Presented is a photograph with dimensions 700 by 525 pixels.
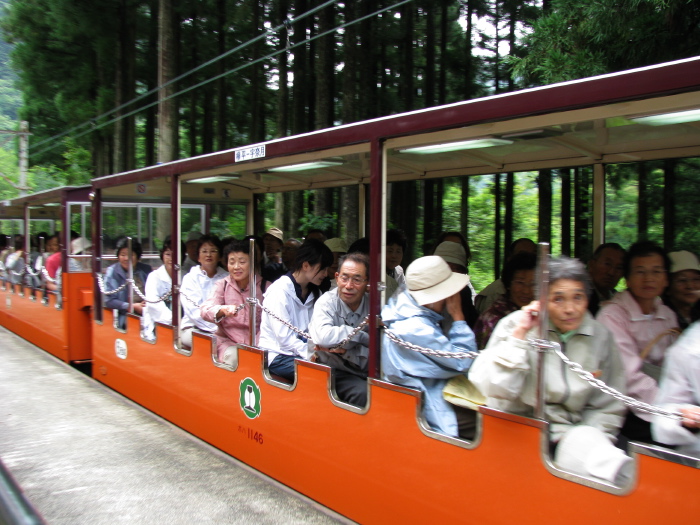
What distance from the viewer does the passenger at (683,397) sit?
2264 mm

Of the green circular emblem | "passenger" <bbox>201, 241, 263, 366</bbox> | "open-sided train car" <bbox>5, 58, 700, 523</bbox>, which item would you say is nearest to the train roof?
"open-sided train car" <bbox>5, 58, 700, 523</bbox>

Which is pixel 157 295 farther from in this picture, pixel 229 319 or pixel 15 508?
pixel 15 508

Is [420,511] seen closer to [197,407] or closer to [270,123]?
[197,407]

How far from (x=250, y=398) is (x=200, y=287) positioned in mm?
1536

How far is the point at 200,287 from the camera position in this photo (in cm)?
561

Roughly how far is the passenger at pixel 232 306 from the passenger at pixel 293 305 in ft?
1.45

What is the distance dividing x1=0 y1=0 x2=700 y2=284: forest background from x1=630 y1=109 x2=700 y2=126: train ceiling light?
2621 mm

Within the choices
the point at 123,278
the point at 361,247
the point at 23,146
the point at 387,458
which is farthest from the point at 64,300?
the point at 23,146

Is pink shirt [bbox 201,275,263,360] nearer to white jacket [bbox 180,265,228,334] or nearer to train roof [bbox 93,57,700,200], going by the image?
white jacket [bbox 180,265,228,334]

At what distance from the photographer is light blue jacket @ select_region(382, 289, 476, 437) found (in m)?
3.09

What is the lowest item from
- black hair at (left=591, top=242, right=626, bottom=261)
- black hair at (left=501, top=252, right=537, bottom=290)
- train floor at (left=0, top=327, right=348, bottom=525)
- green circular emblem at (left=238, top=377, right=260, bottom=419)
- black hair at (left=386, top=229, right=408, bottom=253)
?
train floor at (left=0, top=327, right=348, bottom=525)

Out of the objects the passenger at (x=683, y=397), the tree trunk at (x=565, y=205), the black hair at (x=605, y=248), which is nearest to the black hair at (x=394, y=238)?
the black hair at (x=605, y=248)

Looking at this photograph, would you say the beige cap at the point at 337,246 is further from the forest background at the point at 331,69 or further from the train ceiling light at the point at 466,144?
the train ceiling light at the point at 466,144

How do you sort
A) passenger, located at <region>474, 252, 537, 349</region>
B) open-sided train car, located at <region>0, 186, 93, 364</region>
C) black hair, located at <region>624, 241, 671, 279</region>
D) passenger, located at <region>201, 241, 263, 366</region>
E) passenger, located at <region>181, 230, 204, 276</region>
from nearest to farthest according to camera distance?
black hair, located at <region>624, 241, 671, 279</region>
passenger, located at <region>474, 252, 537, 349</region>
passenger, located at <region>201, 241, 263, 366</region>
passenger, located at <region>181, 230, 204, 276</region>
open-sided train car, located at <region>0, 186, 93, 364</region>
